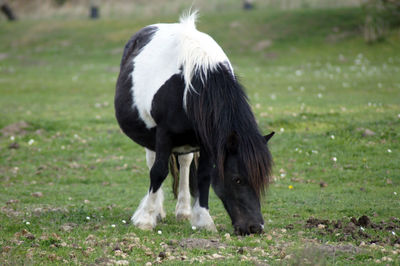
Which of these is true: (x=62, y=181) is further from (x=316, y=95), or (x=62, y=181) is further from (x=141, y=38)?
(x=316, y=95)

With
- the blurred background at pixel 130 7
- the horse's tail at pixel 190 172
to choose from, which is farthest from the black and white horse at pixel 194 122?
the blurred background at pixel 130 7

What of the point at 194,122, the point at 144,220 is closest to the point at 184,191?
the point at 144,220

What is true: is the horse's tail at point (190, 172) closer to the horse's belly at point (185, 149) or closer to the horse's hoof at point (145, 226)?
the horse's belly at point (185, 149)

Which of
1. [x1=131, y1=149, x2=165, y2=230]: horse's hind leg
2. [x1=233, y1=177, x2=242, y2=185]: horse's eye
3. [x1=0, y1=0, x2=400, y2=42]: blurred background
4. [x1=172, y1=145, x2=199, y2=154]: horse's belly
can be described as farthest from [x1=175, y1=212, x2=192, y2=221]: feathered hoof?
[x1=0, y1=0, x2=400, y2=42]: blurred background

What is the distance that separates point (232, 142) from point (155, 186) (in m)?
1.48

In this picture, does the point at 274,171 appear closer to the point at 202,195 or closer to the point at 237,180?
the point at 202,195

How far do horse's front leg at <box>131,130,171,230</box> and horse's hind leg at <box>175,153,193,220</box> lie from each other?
43 centimetres

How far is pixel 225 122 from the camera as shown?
5.70 metres

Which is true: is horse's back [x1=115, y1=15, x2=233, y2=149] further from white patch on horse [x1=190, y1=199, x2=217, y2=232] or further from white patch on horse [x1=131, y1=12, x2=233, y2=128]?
white patch on horse [x1=190, y1=199, x2=217, y2=232]

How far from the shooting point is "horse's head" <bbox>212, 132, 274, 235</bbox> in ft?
18.3

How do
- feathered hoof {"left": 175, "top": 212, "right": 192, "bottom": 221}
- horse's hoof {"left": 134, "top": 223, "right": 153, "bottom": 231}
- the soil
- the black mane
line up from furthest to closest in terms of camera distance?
feathered hoof {"left": 175, "top": 212, "right": 192, "bottom": 221}
horse's hoof {"left": 134, "top": 223, "right": 153, "bottom": 231}
the soil
the black mane

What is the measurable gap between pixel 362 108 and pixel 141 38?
7922 millimetres

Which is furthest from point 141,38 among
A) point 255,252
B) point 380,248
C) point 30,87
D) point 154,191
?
point 30,87

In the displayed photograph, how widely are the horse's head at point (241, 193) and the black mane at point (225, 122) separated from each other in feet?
0.14
